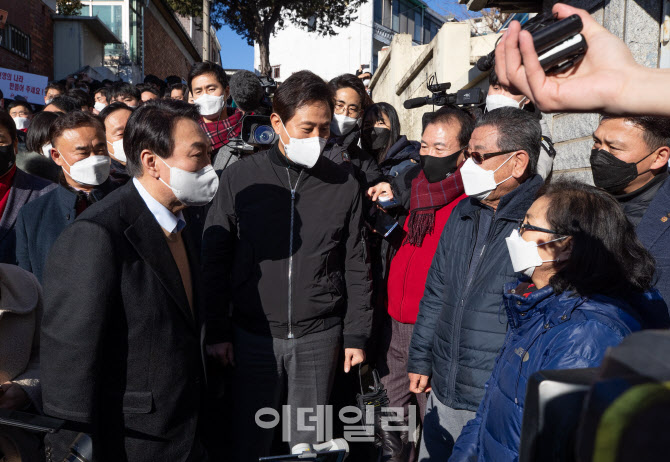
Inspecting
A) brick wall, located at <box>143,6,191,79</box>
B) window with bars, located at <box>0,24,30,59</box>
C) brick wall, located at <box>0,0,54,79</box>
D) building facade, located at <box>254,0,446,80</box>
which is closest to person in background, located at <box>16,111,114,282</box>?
window with bars, located at <box>0,24,30,59</box>

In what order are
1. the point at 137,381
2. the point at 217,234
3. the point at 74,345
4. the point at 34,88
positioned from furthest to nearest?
1. the point at 34,88
2. the point at 217,234
3. the point at 137,381
4. the point at 74,345

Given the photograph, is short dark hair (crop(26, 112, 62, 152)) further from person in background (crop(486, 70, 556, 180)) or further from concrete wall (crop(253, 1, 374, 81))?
concrete wall (crop(253, 1, 374, 81))

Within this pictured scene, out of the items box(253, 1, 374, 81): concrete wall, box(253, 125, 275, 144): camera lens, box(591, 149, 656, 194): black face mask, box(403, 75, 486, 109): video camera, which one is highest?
box(253, 1, 374, 81): concrete wall

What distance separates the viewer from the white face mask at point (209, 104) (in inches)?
188

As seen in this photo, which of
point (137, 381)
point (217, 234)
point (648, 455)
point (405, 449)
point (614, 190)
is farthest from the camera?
point (405, 449)

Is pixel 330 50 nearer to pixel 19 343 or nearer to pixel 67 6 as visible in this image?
pixel 67 6

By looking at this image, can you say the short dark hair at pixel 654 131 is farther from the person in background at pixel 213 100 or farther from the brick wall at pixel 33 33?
the brick wall at pixel 33 33

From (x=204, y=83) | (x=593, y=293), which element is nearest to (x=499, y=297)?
(x=593, y=293)

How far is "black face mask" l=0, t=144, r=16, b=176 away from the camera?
3457 mm

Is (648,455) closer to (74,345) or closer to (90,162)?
(74,345)

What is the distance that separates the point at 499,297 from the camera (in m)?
2.49

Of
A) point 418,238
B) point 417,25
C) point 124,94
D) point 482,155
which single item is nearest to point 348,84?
point 418,238

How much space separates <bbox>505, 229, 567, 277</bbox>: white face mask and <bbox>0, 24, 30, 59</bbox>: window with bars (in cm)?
1489

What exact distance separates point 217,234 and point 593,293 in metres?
1.88
